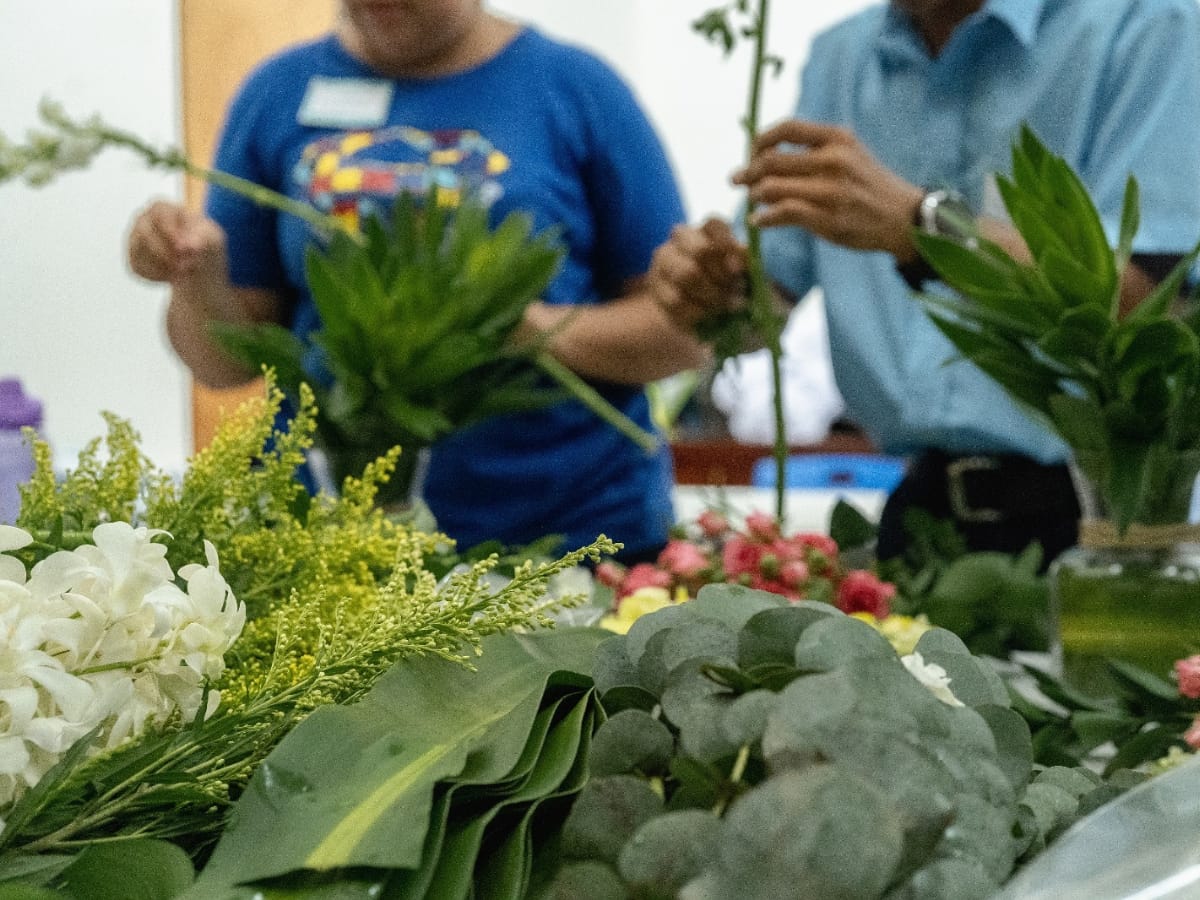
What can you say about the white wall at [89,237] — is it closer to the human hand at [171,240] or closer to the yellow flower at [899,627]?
the human hand at [171,240]

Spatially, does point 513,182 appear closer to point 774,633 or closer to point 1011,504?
point 1011,504

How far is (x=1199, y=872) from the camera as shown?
281 mm

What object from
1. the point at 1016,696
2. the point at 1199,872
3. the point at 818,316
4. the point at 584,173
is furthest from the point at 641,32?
the point at 1199,872

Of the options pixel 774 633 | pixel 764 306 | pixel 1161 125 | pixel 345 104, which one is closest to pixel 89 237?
pixel 345 104

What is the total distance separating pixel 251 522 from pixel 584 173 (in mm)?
934

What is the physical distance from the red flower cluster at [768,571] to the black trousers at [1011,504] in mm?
407

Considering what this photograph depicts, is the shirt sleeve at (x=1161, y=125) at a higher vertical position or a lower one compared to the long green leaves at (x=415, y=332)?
higher

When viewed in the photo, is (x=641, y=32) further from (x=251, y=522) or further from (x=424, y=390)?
(x=251, y=522)

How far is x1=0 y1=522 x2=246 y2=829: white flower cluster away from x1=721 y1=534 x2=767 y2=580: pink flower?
0.56 m

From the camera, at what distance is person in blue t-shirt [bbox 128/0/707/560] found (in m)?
1.31

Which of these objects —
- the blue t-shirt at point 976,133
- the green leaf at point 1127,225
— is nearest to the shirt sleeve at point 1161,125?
the blue t-shirt at point 976,133

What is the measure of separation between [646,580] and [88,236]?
250cm

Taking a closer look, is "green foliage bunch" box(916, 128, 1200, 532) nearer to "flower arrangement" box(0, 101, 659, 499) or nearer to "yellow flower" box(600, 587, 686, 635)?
"yellow flower" box(600, 587, 686, 635)

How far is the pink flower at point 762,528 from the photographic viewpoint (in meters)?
0.94
